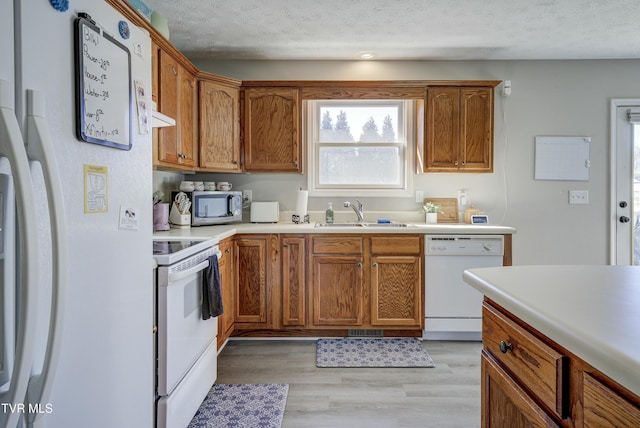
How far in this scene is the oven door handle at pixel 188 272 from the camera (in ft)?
5.58

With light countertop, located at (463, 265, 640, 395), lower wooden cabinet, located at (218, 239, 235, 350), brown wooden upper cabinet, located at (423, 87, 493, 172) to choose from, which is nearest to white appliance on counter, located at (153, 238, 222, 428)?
lower wooden cabinet, located at (218, 239, 235, 350)

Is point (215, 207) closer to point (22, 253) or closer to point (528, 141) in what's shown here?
point (22, 253)

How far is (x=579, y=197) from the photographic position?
3.67 metres

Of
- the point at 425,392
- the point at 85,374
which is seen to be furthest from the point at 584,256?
the point at 85,374

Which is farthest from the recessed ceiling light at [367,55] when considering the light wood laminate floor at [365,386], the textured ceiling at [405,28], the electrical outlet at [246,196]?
the light wood laminate floor at [365,386]

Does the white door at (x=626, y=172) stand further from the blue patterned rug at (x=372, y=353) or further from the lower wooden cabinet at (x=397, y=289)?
the blue patterned rug at (x=372, y=353)

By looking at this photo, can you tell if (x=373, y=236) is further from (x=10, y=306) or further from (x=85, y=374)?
(x=10, y=306)

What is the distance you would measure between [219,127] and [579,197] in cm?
338

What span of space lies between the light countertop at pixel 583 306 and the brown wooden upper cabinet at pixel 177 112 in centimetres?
212

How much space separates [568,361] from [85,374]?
1.14 m

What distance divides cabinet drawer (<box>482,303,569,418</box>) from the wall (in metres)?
2.65

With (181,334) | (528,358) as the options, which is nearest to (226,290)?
(181,334)

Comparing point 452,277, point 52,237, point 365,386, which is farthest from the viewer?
point 452,277

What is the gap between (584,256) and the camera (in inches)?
145
